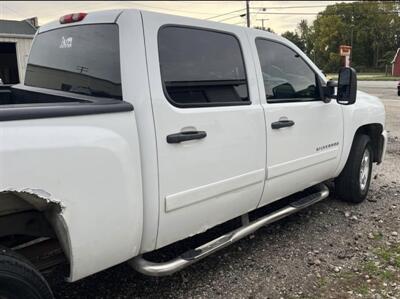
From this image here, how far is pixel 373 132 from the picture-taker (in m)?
5.70

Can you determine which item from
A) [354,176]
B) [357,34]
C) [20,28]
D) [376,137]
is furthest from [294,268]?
[357,34]

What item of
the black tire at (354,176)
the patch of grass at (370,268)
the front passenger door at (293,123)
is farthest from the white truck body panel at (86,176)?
the black tire at (354,176)

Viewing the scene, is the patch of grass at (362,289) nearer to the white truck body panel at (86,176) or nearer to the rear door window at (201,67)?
the rear door window at (201,67)

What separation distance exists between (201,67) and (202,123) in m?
0.46

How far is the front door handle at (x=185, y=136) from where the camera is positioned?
2.82 metres

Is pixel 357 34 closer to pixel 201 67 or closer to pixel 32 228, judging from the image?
pixel 201 67

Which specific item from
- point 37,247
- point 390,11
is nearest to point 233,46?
point 37,247

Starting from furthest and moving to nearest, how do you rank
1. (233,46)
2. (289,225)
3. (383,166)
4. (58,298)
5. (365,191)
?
(383,166)
(365,191)
(289,225)
(233,46)
(58,298)

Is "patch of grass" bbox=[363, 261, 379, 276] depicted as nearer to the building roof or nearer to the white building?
the white building

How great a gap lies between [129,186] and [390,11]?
3472 inches

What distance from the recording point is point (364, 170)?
5.51 m

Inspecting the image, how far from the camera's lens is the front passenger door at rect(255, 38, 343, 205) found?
374 cm

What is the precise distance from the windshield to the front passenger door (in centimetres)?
Answer: 132

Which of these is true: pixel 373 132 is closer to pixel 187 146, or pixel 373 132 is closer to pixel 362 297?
pixel 362 297
